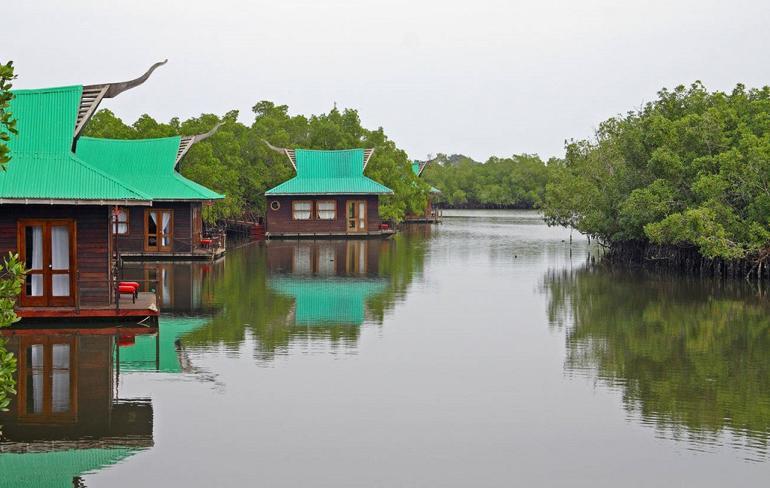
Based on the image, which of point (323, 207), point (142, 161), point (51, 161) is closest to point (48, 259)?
point (51, 161)

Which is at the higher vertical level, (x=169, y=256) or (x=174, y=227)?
(x=174, y=227)

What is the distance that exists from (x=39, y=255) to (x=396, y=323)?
740 centimetres

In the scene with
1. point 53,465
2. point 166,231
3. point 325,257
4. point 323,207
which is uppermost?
point 323,207

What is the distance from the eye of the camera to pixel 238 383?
47.9 ft

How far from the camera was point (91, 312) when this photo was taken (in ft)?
63.2

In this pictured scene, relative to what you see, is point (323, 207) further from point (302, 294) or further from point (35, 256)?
point (35, 256)

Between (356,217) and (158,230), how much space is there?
707 inches

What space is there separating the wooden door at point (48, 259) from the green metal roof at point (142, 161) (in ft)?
57.1

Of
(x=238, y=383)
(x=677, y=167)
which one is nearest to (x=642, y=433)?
(x=238, y=383)

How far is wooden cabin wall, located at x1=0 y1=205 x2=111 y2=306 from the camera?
19.2 meters

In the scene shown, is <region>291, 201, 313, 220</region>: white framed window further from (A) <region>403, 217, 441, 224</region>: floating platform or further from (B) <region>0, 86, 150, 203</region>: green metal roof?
(B) <region>0, 86, 150, 203</region>: green metal roof

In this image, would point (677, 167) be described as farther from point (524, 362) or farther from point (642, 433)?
point (642, 433)

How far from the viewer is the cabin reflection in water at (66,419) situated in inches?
418

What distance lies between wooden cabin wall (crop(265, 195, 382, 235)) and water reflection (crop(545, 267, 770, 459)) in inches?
980
